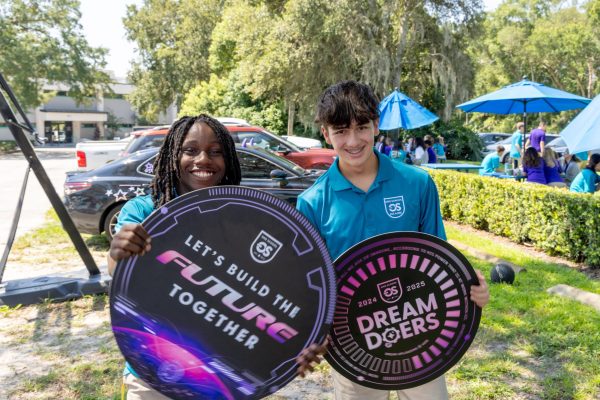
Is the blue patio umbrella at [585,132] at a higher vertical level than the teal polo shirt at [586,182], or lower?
higher

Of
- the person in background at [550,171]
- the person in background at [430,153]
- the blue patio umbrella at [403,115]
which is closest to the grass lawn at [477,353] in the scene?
the person in background at [550,171]

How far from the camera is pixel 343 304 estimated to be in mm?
1886

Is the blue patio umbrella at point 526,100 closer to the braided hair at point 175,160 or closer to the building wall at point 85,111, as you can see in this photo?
the braided hair at point 175,160

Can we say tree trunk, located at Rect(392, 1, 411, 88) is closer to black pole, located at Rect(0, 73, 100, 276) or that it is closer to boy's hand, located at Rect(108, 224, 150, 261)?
black pole, located at Rect(0, 73, 100, 276)

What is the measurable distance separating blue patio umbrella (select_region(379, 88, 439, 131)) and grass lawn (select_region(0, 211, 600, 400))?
24.0ft

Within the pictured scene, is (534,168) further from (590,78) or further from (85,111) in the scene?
(85,111)

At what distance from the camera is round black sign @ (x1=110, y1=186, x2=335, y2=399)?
5.49 ft

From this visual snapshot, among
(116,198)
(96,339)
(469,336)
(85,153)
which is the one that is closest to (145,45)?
(85,153)

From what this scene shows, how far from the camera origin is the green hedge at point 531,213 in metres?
6.51

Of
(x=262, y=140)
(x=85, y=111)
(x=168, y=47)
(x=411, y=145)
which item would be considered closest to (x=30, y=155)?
(x=262, y=140)

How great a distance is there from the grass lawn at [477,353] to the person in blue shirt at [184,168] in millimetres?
1961

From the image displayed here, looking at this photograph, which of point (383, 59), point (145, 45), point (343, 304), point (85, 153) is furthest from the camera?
point (145, 45)

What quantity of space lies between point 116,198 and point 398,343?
586 centimetres

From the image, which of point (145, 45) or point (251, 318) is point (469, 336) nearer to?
point (251, 318)
